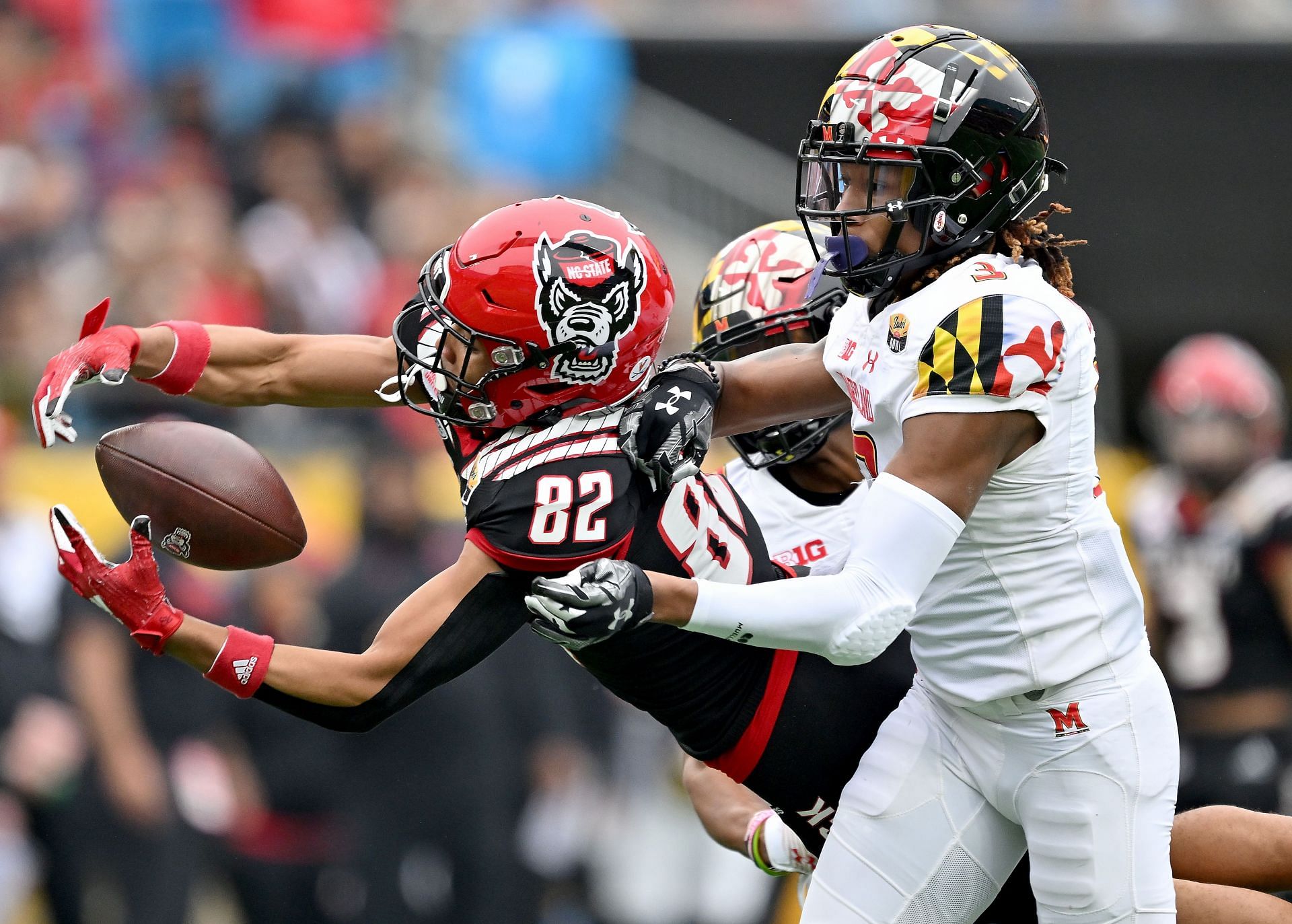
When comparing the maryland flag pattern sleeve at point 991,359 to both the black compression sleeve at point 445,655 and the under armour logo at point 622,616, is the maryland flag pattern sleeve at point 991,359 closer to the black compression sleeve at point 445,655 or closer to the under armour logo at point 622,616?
the under armour logo at point 622,616

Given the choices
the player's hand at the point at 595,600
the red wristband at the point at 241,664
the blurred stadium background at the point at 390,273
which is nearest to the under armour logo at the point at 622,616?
the player's hand at the point at 595,600

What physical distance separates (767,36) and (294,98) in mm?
2723

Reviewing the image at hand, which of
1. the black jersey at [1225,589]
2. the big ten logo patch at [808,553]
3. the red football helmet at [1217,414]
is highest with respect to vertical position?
the big ten logo patch at [808,553]

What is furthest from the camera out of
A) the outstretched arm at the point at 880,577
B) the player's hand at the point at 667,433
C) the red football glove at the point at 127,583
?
the player's hand at the point at 667,433

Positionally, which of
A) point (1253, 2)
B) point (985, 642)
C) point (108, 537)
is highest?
point (1253, 2)

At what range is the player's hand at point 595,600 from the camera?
10.1ft

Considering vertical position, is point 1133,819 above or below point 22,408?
above

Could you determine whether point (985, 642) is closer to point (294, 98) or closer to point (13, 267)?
point (13, 267)

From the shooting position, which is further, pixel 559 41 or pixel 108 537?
pixel 559 41

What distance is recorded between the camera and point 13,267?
8.57 meters

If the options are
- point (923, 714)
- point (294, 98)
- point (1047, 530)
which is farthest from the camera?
point (294, 98)

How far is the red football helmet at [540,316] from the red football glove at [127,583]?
65 cm

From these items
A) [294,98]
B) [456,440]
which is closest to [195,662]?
[456,440]

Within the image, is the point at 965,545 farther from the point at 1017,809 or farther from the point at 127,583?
the point at 127,583
